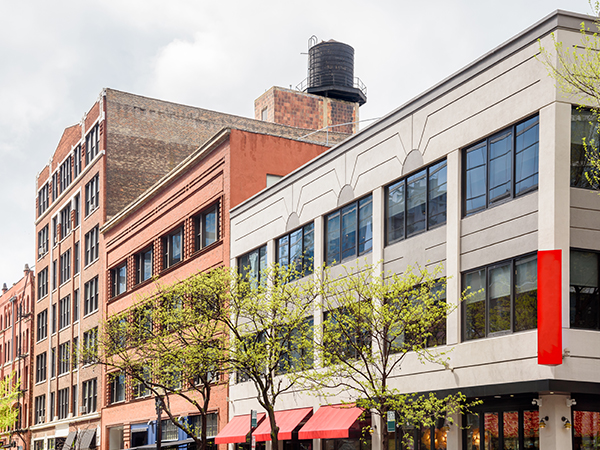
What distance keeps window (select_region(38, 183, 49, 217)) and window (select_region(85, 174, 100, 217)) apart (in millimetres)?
14282

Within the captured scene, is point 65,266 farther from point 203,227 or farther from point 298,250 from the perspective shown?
point 298,250

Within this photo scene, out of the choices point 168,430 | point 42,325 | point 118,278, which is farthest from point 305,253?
point 42,325

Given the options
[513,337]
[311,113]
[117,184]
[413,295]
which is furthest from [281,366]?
[311,113]

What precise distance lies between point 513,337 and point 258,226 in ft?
55.7

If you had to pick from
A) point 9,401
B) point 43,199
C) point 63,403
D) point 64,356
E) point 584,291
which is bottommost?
point 9,401

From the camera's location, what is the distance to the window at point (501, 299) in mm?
19984

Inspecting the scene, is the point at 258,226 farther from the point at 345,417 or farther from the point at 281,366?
the point at 345,417

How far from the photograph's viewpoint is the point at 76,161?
65000 millimetres

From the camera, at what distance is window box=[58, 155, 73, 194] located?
220 ft

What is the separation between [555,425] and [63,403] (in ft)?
168

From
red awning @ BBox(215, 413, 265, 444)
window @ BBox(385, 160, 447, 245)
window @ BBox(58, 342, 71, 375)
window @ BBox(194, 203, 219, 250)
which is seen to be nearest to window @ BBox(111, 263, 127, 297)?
window @ BBox(58, 342, 71, 375)

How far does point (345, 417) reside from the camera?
1022 inches

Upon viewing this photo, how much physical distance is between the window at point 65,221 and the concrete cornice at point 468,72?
126 feet

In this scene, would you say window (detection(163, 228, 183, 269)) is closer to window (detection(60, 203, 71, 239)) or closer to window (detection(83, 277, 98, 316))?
window (detection(83, 277, 98, 316))
